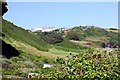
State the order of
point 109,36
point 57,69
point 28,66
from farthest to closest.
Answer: point 109,36 → point 28,66 → point 57,69

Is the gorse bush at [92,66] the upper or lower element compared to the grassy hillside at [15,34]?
upper

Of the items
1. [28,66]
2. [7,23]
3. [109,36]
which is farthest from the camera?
[109,36]

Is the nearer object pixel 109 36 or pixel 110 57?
pixel 110 57

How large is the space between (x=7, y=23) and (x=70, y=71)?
191 feet

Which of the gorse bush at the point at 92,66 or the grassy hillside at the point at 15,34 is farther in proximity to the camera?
the grassy hillside at the point at 15,34

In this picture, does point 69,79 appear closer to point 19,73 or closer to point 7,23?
point 19,73

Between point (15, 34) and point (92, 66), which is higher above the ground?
point (92, 66)

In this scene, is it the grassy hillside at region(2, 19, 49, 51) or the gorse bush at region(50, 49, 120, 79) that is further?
the grassy hillside at region(2, 19, 49, 51)

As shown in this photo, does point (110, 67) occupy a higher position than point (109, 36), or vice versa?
point (110, 67)

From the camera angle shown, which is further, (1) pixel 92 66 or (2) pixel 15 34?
(2) pixel 15 34

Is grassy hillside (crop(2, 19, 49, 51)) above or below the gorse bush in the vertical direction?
below

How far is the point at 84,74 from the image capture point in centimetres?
1920

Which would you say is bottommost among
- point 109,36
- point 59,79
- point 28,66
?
point 109,36

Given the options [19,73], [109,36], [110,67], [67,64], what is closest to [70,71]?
[67,64]
